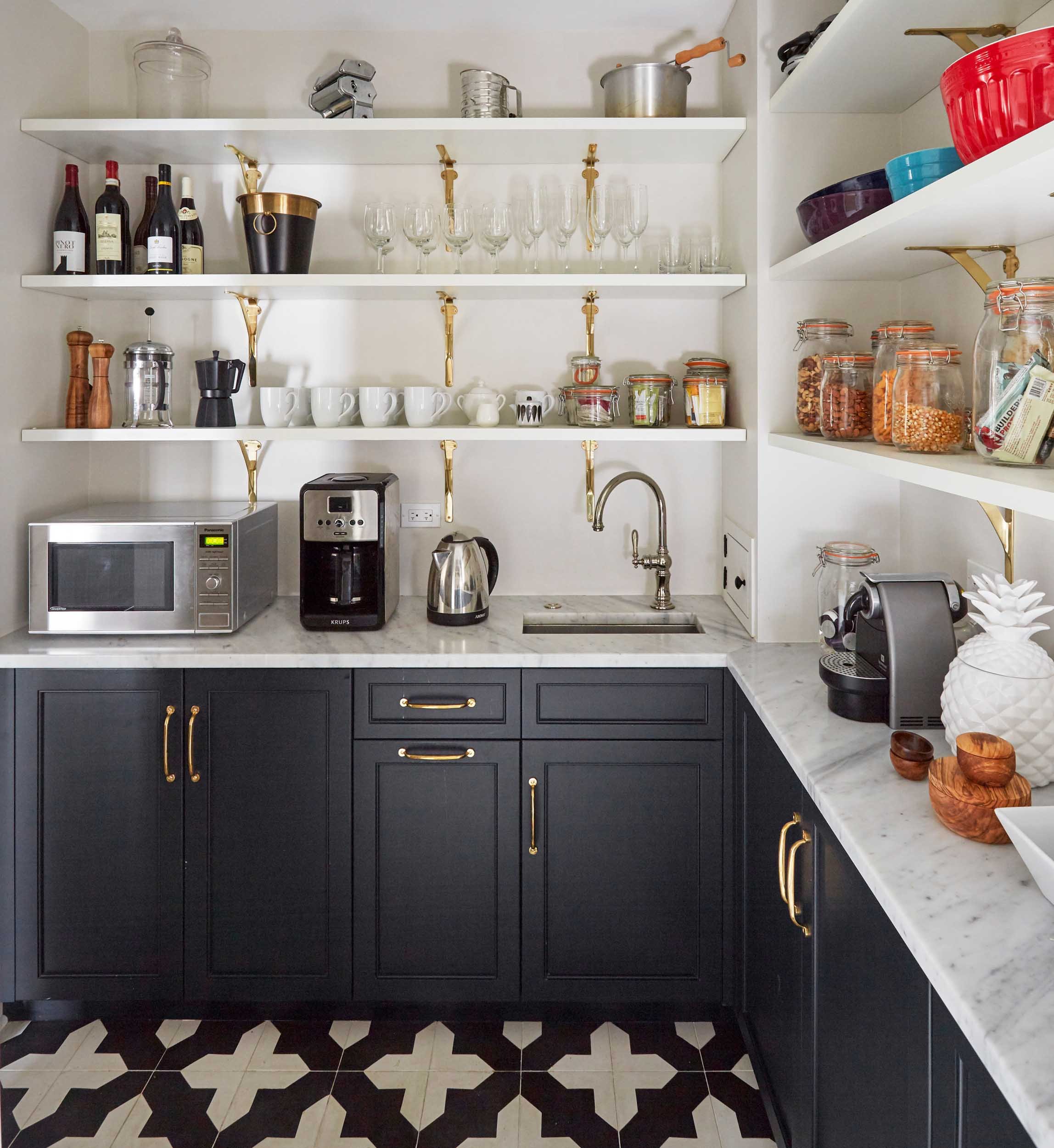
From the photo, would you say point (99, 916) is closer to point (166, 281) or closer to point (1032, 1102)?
point (166, 281)

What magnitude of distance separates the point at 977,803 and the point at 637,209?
5.76ft

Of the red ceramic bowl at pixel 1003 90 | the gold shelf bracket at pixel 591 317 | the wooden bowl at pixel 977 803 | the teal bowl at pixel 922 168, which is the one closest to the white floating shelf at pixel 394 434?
the gold shelf bracket at pixel 591 317

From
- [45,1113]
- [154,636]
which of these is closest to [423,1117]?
[45,1113]

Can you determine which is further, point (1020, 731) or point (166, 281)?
point (166, 281)

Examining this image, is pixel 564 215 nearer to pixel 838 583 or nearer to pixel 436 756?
pixel 838 583

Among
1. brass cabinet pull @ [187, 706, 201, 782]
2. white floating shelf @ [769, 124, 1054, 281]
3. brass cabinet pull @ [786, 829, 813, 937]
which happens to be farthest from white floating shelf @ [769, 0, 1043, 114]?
brass cabinet pull @ [187, 706, 201, 782]

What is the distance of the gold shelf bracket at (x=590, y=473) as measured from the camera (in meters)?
2.60

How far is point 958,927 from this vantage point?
1.03 m

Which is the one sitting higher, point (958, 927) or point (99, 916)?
point (958, 927)

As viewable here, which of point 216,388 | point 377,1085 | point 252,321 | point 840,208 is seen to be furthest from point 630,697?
point 252,321

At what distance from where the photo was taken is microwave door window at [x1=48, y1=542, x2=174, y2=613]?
2.29 metres

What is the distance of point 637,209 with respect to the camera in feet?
7.96

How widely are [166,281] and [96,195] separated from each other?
51 centimetres

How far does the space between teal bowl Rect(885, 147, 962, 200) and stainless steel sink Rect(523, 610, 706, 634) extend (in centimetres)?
129
